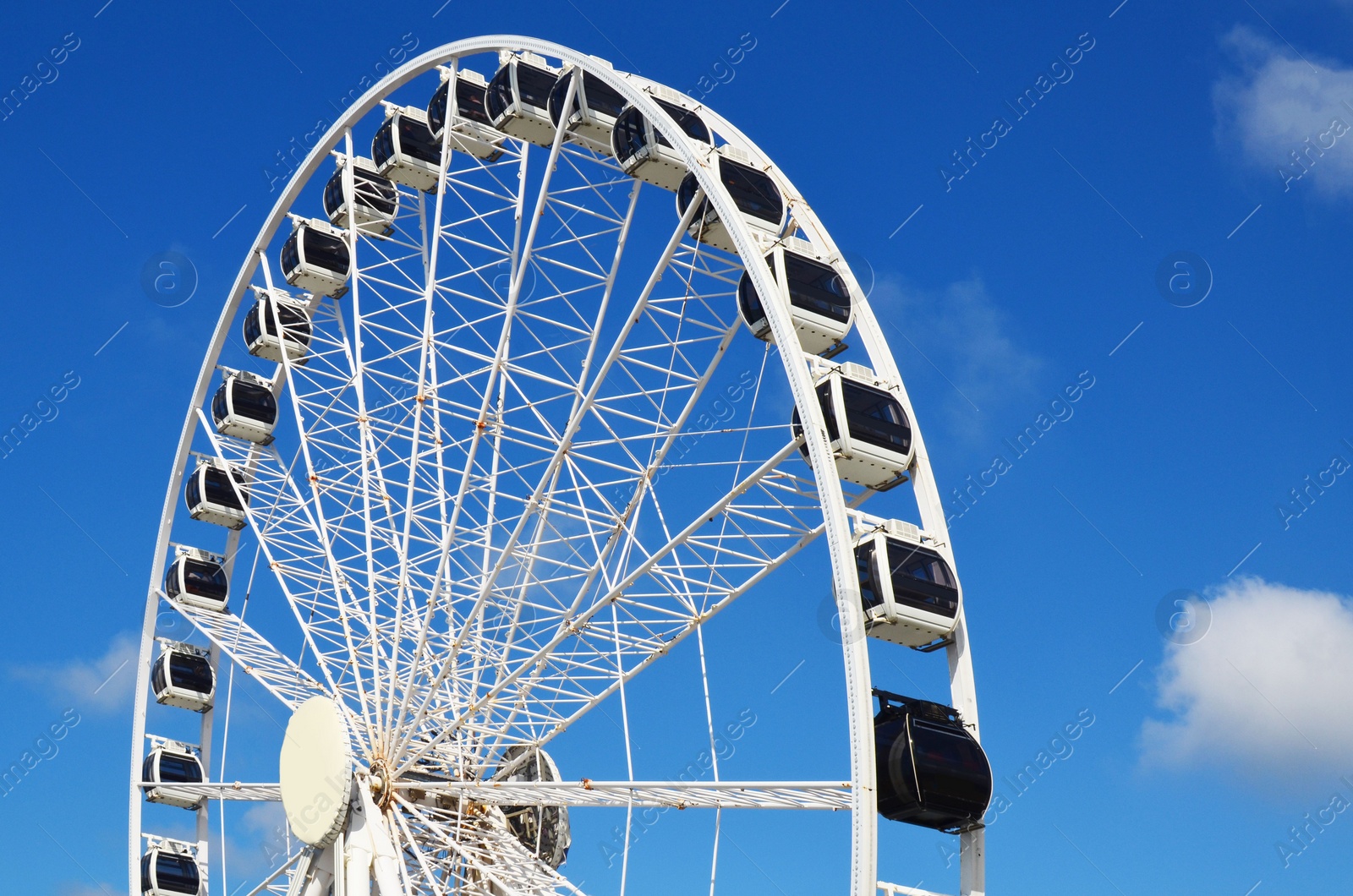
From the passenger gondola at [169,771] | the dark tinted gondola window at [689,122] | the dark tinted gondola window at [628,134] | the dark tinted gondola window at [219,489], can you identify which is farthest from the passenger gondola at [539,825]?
the dark tinted gondola window at [219,489]

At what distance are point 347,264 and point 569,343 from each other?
9697 millimetres

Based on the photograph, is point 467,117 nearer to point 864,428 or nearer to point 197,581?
point 864,428

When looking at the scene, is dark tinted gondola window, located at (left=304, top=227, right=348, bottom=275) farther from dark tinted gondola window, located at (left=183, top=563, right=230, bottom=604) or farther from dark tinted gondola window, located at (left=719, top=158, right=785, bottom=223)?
dark tinted gondola window, located at (left=719, top=158, right=785, bottom=223)

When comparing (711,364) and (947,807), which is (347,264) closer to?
(711,364)

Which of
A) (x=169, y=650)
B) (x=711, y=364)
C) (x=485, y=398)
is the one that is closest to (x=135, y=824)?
(x=169, y=650)

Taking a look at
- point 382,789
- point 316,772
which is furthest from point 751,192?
point 316,772

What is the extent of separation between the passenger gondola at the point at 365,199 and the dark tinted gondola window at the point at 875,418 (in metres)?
13.9

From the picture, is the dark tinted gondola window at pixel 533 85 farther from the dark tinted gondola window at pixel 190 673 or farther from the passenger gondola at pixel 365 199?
the dark tinted gondola window at pixel 190 673

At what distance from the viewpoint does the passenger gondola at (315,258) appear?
2950cm

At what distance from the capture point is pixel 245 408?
103 feet

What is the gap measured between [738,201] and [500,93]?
635 centimetres

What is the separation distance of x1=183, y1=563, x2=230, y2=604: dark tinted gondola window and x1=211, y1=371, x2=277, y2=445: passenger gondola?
68.3 inches

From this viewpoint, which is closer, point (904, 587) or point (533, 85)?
point (904, 587)

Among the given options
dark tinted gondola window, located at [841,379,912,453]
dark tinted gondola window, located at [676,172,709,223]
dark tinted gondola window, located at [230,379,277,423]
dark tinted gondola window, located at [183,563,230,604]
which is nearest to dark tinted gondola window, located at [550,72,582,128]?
dark tinted gondola window, located at [676,172,709,223]
